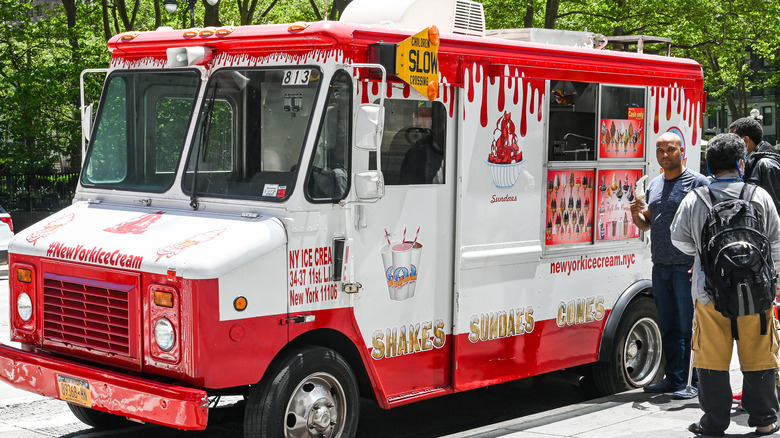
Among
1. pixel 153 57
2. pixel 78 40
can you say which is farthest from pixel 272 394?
pixel 78 40

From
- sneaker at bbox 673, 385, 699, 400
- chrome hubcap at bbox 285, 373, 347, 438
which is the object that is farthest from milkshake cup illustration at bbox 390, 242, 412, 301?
sneaker at bbox 673, 385, 699, 400

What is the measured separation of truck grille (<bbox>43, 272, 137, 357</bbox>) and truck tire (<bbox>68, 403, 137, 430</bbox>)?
855mm

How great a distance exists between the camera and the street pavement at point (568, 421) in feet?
21.2

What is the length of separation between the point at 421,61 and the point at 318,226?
1259mm

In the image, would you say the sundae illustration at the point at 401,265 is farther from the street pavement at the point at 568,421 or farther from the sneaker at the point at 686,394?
the sneaker at the point at 686,394

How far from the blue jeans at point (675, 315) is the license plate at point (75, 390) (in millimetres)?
4277

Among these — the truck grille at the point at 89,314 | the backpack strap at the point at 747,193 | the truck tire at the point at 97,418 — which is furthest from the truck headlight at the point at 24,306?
the backpack strap at the point at 747,193

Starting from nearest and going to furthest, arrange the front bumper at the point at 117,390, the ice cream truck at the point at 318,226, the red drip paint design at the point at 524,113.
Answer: the front bumper at the point at 117,390
the ice cream truck at the point at 318,226
the red drip paint design at the point at 524,113

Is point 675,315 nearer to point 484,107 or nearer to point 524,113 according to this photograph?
point 524,113

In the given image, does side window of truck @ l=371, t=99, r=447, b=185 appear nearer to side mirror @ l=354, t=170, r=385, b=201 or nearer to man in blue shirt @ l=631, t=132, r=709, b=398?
side mirror @ l=354, t=170, r=385, b=201

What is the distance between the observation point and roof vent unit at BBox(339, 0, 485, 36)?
6.55 meters

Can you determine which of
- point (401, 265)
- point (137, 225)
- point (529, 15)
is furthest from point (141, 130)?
point (529, 15)

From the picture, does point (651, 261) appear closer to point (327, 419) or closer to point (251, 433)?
point (327, 419)

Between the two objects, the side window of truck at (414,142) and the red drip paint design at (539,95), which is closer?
the side window of truck at (414,142)
